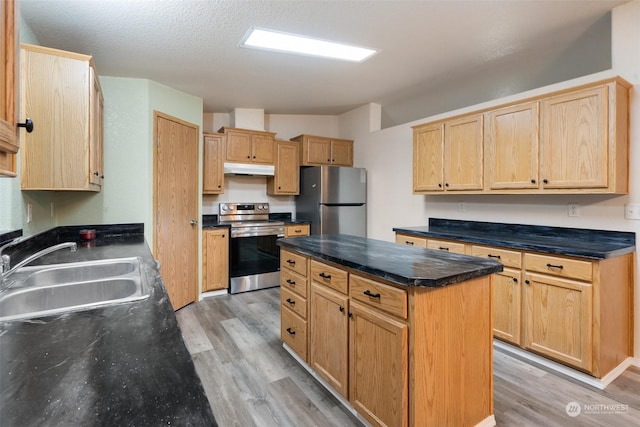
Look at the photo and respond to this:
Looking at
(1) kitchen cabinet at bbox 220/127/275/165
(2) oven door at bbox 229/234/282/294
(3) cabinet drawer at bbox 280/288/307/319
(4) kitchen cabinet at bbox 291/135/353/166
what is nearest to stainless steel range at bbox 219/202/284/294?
(2) oven door at bbox 229/234/282/294

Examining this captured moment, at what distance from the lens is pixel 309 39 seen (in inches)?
102

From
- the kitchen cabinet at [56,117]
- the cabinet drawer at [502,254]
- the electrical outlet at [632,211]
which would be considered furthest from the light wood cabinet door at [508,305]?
the kitchen cabinet at [56,117]

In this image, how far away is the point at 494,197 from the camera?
3133mm

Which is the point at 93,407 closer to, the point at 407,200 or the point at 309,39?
the point at 309,39

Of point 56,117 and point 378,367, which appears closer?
point 378,367

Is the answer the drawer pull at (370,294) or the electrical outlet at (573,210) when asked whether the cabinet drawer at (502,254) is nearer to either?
the electrical outlet at (573,210)

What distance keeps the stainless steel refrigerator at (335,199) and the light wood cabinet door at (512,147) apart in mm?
1920

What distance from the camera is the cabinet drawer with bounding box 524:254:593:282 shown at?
207cm

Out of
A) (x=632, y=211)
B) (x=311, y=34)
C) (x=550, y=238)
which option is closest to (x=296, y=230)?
(x=311, y=34)

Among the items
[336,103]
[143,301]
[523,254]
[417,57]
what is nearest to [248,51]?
[417,57]

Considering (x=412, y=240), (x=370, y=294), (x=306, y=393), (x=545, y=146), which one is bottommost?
(x=306, y=393)

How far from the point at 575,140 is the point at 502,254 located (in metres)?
0.96

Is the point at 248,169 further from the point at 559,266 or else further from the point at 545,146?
the point at 559,266

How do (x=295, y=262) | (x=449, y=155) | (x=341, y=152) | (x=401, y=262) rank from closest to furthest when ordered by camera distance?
1. (x=401, y=262)
2. (x=295, y=262)
3. (x=449, y=155)
4. (x=341, y=152)
